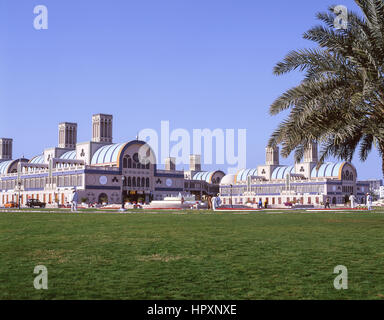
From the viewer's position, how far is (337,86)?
21.3m

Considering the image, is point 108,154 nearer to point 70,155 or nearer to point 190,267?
point 70,155

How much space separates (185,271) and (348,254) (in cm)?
447

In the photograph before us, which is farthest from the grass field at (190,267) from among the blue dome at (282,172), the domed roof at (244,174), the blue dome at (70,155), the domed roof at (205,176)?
the domed roof at (205,176)

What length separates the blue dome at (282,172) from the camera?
144 metres

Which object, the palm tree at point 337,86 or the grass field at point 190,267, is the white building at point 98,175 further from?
the grass field at point 190,267

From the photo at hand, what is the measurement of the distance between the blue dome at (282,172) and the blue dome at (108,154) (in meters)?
55.3

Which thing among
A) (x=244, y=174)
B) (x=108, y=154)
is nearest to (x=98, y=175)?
(x=108, y=154)

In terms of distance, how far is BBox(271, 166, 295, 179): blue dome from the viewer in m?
144

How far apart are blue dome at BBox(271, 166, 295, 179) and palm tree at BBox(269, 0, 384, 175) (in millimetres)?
122018

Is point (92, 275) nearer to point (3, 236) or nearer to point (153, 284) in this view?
point (153, 284)

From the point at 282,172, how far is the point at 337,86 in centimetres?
12603

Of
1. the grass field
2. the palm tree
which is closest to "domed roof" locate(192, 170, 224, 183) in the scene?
the palm tree
